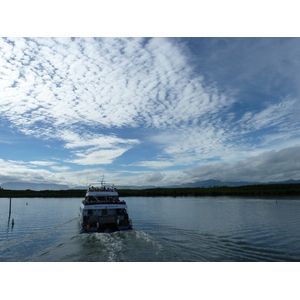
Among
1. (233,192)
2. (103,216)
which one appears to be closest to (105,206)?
(103,216)

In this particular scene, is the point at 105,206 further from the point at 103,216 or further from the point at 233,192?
the point at 233,192

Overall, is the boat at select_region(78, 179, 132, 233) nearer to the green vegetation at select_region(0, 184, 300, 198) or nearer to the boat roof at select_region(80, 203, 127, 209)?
the boat roof at select_region(80, 203, 127, 209)

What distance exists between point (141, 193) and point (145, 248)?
110 m

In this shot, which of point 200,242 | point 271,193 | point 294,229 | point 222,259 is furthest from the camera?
point 271,193

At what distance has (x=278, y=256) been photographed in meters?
16.5

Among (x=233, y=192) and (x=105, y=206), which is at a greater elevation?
(x=105, y=206)

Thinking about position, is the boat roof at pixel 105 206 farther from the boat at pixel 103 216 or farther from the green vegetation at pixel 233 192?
the green vegetation at pixel 233 192

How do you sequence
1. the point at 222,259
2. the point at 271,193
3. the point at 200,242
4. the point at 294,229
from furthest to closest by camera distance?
1. the point at 271,193
2. the point at 294,229
3. the point at 200,242
4. the point at 222,259

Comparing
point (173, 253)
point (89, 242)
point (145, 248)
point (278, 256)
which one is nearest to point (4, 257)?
point (89, 242)

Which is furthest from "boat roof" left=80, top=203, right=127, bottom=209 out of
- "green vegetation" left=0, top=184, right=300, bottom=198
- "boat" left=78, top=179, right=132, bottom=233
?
"green vegetation" left=0, top=184, right=300, bottom=198

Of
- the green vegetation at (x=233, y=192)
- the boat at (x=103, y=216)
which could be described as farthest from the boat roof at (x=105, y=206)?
the green vegetation at (x=233, y=192)

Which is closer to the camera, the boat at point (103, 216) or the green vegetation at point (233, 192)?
the boat at point (103, 216)

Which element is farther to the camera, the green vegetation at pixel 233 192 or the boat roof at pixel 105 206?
the green vegetation at pixel 233 192

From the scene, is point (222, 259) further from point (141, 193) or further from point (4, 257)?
point (141, 193)
